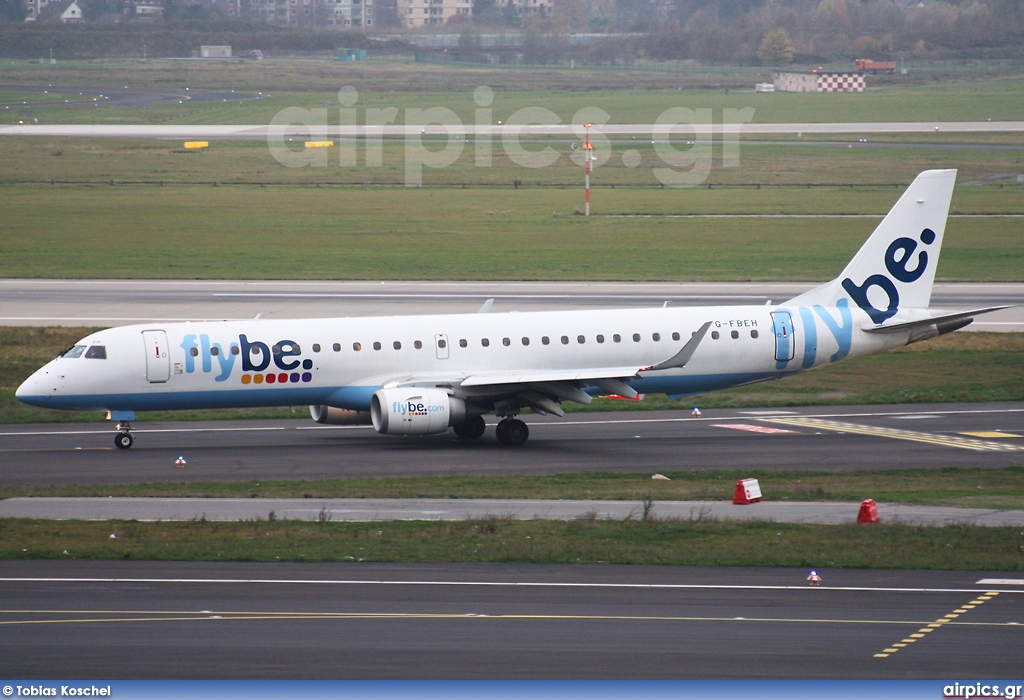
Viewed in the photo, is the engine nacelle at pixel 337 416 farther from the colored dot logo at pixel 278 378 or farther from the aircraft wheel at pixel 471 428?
the aircraft wheel at pixel 471 428

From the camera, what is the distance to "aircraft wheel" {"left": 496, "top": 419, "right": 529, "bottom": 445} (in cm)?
3641

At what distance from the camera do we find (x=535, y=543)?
2402cm

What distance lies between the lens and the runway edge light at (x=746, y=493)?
2800 cm

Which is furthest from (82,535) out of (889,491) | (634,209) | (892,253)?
(634,209)

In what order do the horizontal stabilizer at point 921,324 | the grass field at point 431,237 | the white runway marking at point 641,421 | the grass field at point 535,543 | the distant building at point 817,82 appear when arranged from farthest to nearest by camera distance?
the distant building at point 817,82, the grass field at point 431,237, the horizontal stabilizer at point 921,324, the white runway marking at point 641,421, the grass field at point 535,543

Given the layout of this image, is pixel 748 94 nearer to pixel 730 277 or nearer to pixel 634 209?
pixel 634 209

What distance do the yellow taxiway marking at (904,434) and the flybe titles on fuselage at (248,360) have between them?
1532 cm

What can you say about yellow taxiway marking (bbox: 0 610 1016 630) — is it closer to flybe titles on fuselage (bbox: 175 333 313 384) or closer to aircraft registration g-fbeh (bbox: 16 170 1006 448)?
aircraft registration g-fbeh (bbox: 16 170 1006 448)

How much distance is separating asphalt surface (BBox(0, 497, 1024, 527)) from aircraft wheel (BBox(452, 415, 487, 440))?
8.33 m

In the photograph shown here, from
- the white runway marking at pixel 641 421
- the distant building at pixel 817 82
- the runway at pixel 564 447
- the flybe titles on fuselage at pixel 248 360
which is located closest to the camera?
the runway at pixel 564 447

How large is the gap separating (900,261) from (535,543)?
22.2 m

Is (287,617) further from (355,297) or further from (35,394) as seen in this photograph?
(355,297)

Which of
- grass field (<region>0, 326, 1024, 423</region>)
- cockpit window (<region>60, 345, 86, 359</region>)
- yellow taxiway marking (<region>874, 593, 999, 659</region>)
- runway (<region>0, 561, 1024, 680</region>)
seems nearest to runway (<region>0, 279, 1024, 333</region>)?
grass field (<region>0, 326, 1024, 423</region>)

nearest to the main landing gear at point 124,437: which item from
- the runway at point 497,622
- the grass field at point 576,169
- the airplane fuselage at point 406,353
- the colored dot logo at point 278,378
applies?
the airplane fuselage at point 406,353
